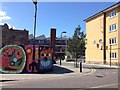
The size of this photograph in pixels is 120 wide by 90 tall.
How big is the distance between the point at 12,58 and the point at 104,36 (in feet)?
104

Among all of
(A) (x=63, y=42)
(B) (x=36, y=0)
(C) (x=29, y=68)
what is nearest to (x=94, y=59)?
(C) (x=29, y=68)

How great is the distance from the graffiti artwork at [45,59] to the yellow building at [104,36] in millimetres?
20203

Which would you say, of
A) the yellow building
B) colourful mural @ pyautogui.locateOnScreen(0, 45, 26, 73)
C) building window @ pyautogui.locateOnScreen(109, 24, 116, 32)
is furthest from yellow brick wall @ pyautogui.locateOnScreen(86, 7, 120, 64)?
colourful mural @ pyautogui.locateOnScreen(0, 45, 26, 73)

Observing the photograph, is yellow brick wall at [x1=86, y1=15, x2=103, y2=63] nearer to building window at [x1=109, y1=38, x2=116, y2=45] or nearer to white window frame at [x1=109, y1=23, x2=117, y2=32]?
white window frame at [x1=109, y1=23, x2=117, y2=32]

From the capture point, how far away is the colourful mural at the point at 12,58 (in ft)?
92.3

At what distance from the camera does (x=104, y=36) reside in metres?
57.0

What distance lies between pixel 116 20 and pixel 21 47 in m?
27.9

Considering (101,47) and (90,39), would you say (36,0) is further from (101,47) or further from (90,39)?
(90,39)

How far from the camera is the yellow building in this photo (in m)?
52.1

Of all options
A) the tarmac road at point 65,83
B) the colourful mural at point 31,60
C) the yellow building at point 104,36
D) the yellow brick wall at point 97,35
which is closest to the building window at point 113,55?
the yellow building at point 104,36

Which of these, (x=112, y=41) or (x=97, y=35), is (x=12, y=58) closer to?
(x=112, y=41)

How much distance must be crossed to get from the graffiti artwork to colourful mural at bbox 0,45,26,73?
1.77 m

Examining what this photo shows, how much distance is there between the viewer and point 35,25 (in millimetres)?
25766

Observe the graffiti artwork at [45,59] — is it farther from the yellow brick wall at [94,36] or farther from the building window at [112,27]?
the yellow brick wall at [94,36]
